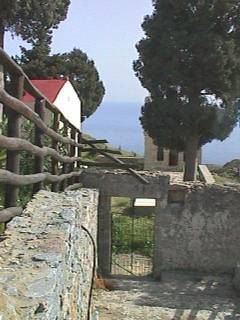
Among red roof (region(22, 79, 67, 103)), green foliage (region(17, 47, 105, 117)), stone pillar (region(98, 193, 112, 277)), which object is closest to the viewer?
stone pillar (region(98, 193, 112, 277))

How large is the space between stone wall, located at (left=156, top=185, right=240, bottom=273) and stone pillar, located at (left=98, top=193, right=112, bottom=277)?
0.97 meters

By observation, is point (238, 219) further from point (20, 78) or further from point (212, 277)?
point (20, 78)

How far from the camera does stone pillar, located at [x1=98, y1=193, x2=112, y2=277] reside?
35.5 ft

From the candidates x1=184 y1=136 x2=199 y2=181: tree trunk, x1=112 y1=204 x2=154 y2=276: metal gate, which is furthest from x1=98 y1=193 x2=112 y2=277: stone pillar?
x1=184 y1=136 x2=199 y2=181: tree trunk

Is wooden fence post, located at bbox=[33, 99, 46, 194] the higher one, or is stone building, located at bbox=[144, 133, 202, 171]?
stone building, located at bbox=[144, 133, 202, 171]

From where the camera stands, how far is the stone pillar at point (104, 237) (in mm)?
10820

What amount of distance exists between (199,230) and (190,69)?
414 inches

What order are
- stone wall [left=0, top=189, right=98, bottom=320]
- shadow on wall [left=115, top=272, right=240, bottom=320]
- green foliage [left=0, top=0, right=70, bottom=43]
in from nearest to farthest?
1. stone wall [left=0, top=189, right=98, bottom=320]
2. shadow on wall [left=115, top=272, right=240, bottom=320]
3. green foliage [left=0, top=0, right=70, bottom=43]

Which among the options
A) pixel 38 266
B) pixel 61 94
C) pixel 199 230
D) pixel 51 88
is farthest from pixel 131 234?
pixel 38 266

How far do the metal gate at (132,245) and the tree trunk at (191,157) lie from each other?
426 cm

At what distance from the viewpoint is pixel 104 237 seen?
10.9m

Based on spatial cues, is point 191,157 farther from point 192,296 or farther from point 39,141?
point 39,141

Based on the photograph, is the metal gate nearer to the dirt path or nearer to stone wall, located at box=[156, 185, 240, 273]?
stone wall, located at box=[156, 185, 240, 273]

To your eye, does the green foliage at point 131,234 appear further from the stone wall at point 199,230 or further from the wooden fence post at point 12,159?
the wooden fence post at point 12,159
